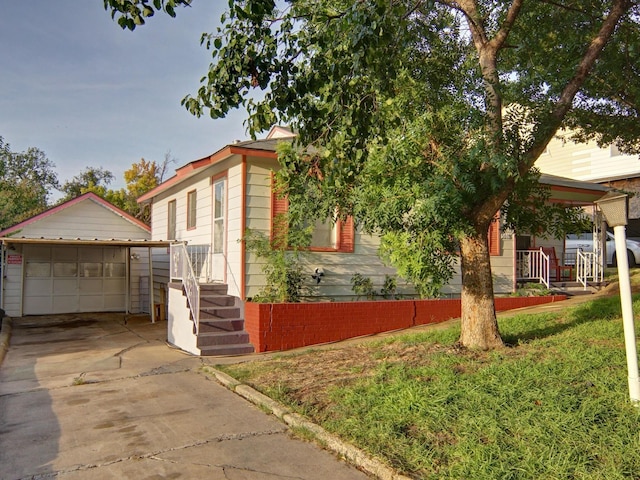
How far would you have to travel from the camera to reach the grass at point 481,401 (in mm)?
3938

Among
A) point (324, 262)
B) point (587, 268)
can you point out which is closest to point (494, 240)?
point (587, 268)

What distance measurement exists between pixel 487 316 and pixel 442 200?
2117mm

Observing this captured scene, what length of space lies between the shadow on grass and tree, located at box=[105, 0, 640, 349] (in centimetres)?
115

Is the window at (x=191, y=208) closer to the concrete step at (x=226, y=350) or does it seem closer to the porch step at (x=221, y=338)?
the porch step at (x=221, y=338)

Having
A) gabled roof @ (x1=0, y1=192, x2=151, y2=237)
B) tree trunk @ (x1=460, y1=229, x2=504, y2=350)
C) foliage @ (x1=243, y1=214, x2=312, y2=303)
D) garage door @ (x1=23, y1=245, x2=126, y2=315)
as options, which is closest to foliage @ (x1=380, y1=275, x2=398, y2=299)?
foliage @ (x1=243, y1=214, x2=312, y2=303)

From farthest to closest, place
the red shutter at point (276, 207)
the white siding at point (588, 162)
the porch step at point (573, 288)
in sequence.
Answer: the white siding at point (588, 162), the porch step at point (573, 288), the red shutter at point (276, 207)

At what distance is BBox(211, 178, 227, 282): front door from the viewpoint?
37.2 ft

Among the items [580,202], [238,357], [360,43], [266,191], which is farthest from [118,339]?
[580,202]

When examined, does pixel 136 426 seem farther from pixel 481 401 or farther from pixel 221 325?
pixel 221 325

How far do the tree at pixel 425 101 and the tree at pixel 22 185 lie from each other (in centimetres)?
2479

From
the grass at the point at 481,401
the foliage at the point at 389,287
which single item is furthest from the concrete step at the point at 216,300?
the foliage at the point at 389,287

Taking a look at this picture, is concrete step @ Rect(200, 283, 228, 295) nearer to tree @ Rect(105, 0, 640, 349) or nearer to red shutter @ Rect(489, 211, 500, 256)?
tree @ Rect(105, 0, 640, 349)

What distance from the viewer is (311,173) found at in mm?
7062

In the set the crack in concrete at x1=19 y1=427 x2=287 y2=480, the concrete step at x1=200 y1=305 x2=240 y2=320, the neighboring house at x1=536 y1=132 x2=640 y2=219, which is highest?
the neighboring house at x1=536 y1=132 x2=640 y2=219
